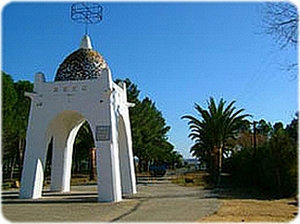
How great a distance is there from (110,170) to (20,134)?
59.7 feet

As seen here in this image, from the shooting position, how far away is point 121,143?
2036 centimetres

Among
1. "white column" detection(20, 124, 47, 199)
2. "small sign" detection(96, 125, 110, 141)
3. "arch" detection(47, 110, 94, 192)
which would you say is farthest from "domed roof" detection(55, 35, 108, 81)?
"arch" detection(47, 110, 94, 192)

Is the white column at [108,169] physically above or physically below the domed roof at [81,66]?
below

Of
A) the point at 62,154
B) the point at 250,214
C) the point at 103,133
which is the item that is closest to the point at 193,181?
the point at 62,154

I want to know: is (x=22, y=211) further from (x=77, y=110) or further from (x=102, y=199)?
(x=77, y=110)

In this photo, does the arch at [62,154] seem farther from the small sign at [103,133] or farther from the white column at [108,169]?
the white column at [108,169]

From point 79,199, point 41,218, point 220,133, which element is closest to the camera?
point 41,218

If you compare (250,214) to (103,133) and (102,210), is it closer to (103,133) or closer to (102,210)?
(102,210)

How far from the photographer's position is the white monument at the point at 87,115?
16.8 m

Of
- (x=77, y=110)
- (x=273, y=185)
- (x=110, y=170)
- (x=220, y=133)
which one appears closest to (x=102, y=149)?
(x=110, y=170)

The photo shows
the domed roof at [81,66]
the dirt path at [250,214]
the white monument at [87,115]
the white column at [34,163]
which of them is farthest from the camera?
the domed roof at [81,66]

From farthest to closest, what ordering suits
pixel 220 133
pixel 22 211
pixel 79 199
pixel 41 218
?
1. pixel 220 133
2. pixel 79 199
3. pixel 22 211
4. pixel 41 218

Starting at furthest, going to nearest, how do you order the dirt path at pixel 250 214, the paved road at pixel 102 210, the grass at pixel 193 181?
the grass at pixel 193 181
the paved road at pixel 102 210
the dirt path at pixel 250 214

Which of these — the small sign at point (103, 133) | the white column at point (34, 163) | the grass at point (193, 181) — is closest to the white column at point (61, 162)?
the white column at point (34, 163)
